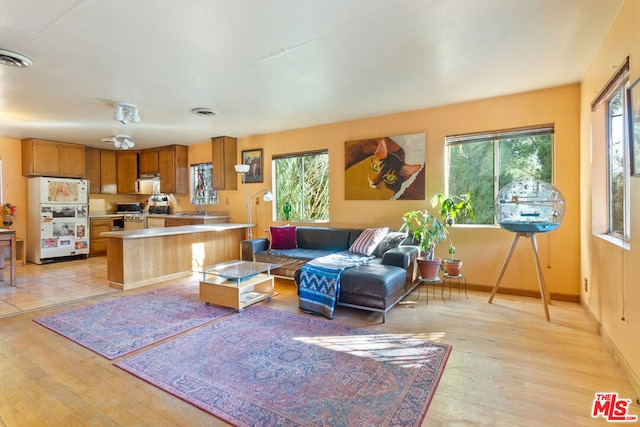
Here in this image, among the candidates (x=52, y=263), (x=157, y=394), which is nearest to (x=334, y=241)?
(x=157, y=394)

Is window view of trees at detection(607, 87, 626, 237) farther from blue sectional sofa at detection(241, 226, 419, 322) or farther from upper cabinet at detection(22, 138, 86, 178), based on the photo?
upper cabinet at detection(22, 138, 86, 178)

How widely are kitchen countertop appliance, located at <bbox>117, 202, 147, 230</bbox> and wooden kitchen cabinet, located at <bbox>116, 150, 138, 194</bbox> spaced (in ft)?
1.52

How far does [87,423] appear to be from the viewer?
5.36ft

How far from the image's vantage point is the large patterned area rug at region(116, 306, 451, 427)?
5.63 feet

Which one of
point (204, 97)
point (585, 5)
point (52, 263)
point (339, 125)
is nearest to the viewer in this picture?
point (585, 5)

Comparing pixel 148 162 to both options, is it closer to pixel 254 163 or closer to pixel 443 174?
pixel 254 163

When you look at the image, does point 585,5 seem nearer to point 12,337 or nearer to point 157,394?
point 157,394

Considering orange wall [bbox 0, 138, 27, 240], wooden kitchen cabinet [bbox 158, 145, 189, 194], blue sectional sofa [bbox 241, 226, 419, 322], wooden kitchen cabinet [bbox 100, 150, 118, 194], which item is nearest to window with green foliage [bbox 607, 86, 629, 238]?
blue sectional sofa [bbox 241, 226, 419, 322]

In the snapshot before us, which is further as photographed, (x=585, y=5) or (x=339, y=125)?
(x=339, y=125)

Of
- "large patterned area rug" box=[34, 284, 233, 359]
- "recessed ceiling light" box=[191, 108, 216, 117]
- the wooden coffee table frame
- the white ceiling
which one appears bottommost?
"large patterned area rug" box=[34, 284, 233, 359]

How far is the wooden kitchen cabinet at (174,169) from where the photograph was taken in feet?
22.4

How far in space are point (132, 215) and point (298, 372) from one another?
255 inches

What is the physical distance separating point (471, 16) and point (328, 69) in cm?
130

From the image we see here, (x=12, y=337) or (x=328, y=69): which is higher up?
(x=328, y=69)
